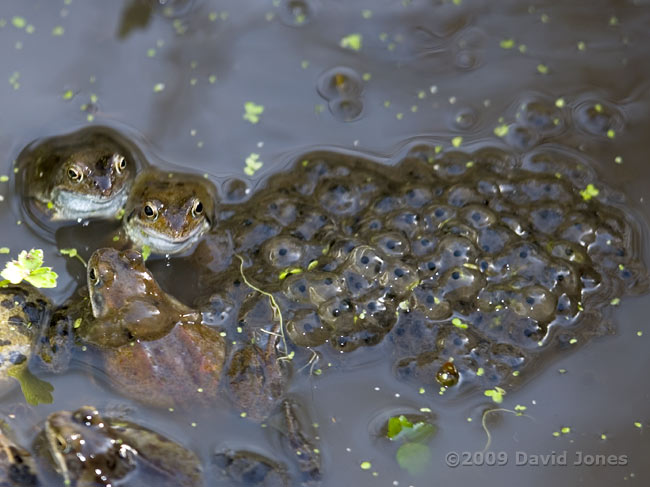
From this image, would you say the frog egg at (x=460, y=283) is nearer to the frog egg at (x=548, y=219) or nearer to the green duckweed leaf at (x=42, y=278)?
the frog egg at (x=548, y=219)

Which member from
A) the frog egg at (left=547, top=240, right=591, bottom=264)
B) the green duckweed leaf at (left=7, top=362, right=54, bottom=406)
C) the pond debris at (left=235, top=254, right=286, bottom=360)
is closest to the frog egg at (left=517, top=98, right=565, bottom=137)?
the frog egg at (left=547, top=240, right=591, bottom=264)

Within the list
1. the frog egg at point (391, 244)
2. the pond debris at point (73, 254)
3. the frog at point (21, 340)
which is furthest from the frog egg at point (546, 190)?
the frog at point (21, 340)

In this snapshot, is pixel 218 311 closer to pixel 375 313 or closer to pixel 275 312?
pixel 275 312

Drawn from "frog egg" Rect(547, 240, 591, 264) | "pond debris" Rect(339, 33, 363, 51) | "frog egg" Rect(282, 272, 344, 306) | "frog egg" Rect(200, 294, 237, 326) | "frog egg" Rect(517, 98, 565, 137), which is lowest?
"frog egg" Rect(200, 294, 237, 326)

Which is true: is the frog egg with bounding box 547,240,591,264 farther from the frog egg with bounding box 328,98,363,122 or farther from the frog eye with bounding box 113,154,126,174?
the frog eye with bounding box 113,154,126,174

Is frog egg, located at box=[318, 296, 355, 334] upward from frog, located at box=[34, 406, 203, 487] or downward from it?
upward

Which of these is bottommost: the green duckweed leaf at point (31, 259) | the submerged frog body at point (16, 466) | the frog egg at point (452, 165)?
the submerged frog body at point (16, 466)

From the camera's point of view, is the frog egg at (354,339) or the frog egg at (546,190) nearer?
the frog egg at (354,339)
